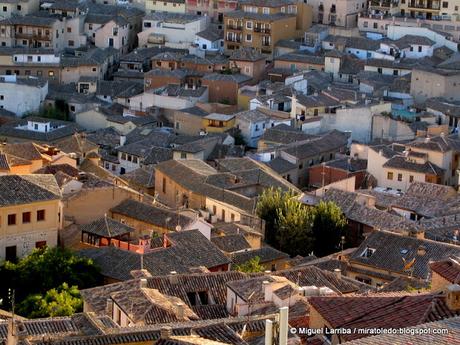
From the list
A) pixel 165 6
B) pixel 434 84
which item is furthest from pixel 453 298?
pixel 165 6

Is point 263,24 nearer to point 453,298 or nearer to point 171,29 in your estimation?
point 171,29

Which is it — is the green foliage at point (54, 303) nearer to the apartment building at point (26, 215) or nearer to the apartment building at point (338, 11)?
the apartment building at point (26, 215)

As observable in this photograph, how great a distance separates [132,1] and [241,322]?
4115cm

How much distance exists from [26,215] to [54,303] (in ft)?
15.3

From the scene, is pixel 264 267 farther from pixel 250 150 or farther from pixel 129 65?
pixel 129 65

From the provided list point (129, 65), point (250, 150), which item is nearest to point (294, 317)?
point (250, 150)

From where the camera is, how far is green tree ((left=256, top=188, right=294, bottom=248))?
99.9 ft

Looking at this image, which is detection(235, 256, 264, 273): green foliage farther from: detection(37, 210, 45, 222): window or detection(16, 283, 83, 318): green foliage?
detection(37, 210, 45, 222): window

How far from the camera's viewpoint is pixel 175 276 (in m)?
20.7

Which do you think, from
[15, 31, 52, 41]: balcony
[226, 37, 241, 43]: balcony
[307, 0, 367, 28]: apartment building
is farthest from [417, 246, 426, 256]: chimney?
[15, 31, 52, 41]: balcony

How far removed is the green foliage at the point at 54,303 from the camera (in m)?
21.5

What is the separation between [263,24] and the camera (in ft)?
165

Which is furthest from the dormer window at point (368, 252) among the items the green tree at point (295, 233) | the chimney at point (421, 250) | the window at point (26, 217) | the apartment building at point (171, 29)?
the apartment building at point (171, 29)

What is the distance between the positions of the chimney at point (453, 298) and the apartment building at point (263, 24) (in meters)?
37.6
